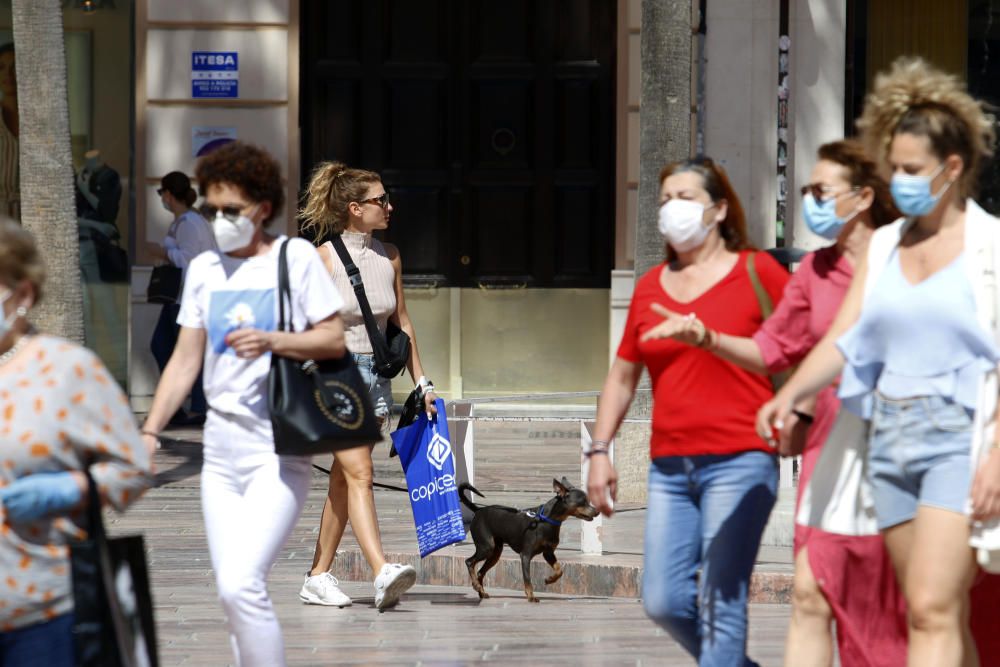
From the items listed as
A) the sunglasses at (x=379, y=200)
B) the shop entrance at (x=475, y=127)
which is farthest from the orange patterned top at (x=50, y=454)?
the shop entrance at (x=475, y=127)

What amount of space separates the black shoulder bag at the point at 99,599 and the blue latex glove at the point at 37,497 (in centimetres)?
5

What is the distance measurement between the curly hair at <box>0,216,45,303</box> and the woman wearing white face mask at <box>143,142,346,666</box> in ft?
4.06

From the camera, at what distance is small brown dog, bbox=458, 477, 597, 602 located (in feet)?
28.2

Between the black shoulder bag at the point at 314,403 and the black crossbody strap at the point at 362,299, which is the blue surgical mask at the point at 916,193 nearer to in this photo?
the black shoulder bag at the point at 314,403

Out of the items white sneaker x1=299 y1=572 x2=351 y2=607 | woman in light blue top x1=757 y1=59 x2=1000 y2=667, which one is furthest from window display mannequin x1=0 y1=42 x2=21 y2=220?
woman in light blue top x1=757 y1=59 x2=1000 y2=667

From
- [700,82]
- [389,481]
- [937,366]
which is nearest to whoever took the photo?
[937,366]

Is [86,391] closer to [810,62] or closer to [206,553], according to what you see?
[206,553]

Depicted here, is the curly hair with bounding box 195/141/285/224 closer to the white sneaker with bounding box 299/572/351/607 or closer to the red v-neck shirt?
the red v-neck shirt

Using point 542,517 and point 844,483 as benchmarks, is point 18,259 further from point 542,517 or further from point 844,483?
point 542,517

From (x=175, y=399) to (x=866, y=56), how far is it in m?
11.4

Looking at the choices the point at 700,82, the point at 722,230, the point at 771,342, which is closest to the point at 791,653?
the point at 771,342

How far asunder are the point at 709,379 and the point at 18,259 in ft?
6.85

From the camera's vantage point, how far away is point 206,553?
1004 centimetres

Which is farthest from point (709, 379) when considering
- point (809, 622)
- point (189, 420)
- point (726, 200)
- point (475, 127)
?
point (475, 127)
